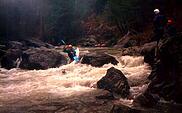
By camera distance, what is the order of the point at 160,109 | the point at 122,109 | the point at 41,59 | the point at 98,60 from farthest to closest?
the point at 41,59
the point at 98,60
the point at 160,109
the point at 122,109

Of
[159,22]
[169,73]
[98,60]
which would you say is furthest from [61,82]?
[169,73]

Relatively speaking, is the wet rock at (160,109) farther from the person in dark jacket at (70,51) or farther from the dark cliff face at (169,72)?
the person in dark jacket at (70,51)

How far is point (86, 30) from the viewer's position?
39562 mm

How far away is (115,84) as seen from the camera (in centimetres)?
1148

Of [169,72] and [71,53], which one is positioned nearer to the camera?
[169,72]

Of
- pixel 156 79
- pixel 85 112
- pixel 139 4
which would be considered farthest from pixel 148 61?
pixel 139 4

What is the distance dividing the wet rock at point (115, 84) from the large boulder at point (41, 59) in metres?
7.32

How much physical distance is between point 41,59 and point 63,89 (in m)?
7.07

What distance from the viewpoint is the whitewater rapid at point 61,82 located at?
11.4 meters

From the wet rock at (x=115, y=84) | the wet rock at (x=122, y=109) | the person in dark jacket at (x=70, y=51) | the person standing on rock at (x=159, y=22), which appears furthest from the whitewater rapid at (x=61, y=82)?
the wet rock at (x=122, y=109)

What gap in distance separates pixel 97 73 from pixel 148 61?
272 centimetres

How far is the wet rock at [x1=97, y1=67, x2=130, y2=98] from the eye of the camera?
36.4ft

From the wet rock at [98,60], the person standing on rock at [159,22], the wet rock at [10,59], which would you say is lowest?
the wet rock at [10,59]

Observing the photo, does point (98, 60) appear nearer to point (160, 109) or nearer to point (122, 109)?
point (160, 109)
